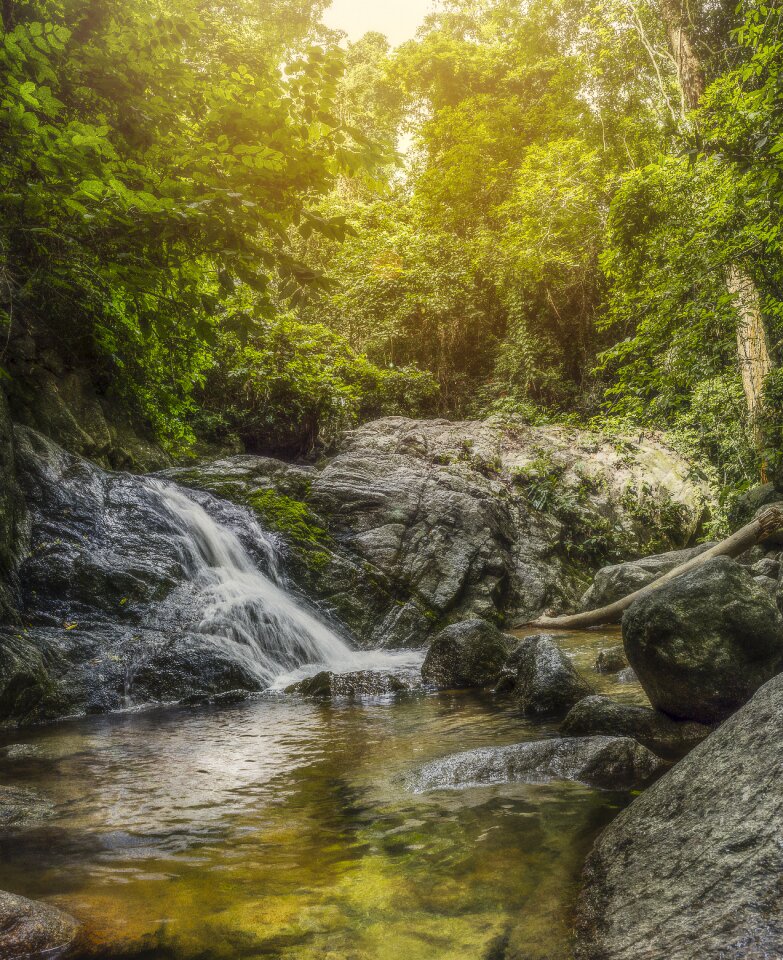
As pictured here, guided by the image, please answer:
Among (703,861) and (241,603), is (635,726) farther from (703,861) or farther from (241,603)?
(241,603)

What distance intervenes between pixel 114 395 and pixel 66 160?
30.7 ft

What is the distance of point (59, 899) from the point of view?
232cm

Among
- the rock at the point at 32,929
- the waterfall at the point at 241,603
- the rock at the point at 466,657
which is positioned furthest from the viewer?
the waterfall at the point at 241,603

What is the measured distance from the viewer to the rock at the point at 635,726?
387 cm

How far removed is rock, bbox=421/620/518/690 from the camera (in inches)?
260

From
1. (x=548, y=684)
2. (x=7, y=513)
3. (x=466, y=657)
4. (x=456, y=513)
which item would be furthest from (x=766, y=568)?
(x=7, y=513)

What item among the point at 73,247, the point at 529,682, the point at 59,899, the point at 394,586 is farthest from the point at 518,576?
the point at 59,899

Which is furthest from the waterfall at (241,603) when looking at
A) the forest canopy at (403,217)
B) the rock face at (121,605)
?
the forest canopy at (403,217)

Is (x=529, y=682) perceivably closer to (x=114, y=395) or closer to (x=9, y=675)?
(x=9, y=675)

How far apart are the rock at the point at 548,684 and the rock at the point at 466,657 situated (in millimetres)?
822

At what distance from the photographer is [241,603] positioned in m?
8.16

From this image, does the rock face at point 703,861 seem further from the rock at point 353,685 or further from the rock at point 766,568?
the rock at point 766,568

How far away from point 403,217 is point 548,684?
22.3 metres

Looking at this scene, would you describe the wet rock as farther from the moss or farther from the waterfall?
the moss
